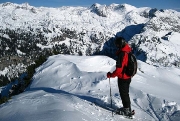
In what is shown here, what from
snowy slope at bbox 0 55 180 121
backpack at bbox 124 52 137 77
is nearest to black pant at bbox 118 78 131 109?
backpack at bbox 124 52 137 77

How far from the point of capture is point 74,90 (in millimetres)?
14141

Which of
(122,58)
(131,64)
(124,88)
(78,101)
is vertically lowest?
(78,101)

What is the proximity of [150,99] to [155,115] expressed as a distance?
1.64 meters

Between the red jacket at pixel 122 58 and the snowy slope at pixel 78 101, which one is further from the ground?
the red jacket at pixel 122 58

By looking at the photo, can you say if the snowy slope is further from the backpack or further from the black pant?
the backpack

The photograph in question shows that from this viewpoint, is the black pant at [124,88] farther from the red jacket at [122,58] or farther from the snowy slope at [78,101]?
the snowy slope at [78,101]

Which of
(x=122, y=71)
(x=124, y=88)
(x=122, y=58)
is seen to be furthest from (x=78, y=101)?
(x=122, y=58)

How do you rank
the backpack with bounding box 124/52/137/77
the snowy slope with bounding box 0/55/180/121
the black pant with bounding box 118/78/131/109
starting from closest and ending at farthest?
the snowy slope with bounding box 0/55/180/121
the backpack with bounding box 124/52/137/77
the black pant with bounding box 118/78/131/109

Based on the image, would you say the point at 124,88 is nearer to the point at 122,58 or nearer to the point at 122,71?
the point at 122,71

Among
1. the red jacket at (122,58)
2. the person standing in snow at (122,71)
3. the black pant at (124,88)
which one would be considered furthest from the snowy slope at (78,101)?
the red jacket at (122,58)

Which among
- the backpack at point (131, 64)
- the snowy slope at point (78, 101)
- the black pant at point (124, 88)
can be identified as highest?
the backpack at point (131, 64)

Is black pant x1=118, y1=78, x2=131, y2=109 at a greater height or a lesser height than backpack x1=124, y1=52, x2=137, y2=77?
lesser

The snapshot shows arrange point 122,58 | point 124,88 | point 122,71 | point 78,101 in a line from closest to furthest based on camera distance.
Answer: point 122,58 < point 122,71 < point 124,88 < point 78,101

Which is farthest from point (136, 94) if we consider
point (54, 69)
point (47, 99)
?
point (54, 69)
